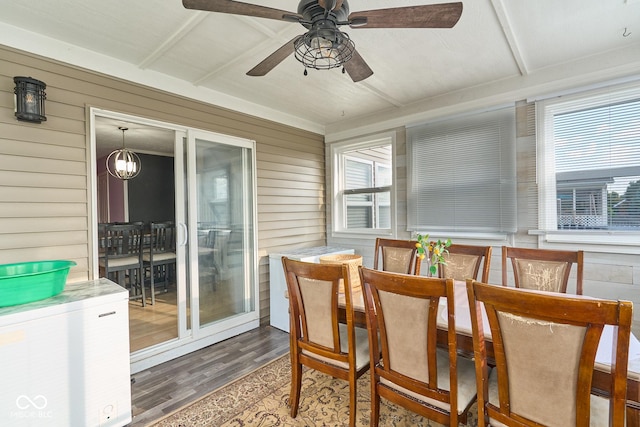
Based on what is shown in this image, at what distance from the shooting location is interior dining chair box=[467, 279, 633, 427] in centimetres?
100

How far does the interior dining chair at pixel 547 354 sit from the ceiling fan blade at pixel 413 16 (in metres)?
1.23

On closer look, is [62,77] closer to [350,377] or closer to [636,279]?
[350,377]

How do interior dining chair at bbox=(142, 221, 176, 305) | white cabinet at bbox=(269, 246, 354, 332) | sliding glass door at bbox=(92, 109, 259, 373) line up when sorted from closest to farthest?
sliding glass door at bbox=(92, 109, 259, 373), white cabinet at bbox=(269, 246, 354, 332), interior dining chair at bbox=(142, 221, 176, 305)

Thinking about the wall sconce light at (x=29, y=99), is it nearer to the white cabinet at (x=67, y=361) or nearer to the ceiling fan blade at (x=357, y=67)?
the white cabinet at (x=67, y=361)

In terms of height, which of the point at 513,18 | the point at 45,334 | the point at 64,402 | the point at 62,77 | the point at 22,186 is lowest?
the point at 64,402

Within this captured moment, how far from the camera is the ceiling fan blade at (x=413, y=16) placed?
52.2 inches

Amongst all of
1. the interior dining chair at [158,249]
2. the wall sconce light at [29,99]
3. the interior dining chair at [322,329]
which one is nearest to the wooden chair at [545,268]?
the interior dining chair at [322,329]

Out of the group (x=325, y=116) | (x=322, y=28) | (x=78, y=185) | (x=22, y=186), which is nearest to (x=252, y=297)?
(x=78, y=185)

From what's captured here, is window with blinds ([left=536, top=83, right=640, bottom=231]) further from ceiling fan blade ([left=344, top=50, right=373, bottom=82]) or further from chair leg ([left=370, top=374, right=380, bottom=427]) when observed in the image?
chair leg ([left=370, top=374, right=380, bottom=427])

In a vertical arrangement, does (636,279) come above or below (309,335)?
above

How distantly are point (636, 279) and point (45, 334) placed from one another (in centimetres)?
420

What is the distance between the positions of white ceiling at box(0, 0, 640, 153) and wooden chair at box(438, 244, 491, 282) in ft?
5.47

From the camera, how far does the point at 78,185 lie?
2.29 m

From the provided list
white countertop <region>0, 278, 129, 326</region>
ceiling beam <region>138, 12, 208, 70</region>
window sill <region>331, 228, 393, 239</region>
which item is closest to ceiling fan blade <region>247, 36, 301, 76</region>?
ceiling beam <region>138, 12, 208, 70</region>
